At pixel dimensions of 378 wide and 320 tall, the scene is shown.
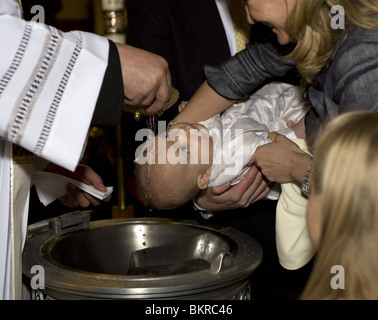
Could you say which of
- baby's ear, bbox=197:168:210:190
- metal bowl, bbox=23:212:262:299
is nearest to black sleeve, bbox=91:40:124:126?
metal bowl, bbox=23:212:262:299

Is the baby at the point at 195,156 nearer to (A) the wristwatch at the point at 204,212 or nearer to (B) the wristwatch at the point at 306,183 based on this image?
(A) the wristwatch at the point at 204,212

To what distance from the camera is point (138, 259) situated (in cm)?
251

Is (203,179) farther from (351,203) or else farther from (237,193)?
(351,203)

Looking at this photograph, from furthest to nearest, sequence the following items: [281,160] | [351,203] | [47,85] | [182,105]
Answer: [182,105] < [281,160] < [47,85] < [351,203]

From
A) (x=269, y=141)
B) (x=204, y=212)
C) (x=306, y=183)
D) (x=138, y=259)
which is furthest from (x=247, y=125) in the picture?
(x=138, y=259)

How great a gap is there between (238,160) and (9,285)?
0.96 m

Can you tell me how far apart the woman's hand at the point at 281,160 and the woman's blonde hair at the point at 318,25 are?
1.14 ft

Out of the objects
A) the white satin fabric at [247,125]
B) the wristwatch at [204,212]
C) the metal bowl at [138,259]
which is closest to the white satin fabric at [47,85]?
the metal bowl at [138,259]

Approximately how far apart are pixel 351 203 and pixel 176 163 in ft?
3.86

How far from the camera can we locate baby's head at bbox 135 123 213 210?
2553mm

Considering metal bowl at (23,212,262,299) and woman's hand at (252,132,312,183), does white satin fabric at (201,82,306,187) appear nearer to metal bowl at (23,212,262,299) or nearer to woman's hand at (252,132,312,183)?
woman's hand at (252,132,312,183)

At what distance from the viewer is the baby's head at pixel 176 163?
2.55 m

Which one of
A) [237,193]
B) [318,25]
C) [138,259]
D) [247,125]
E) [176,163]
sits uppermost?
[318,25]
